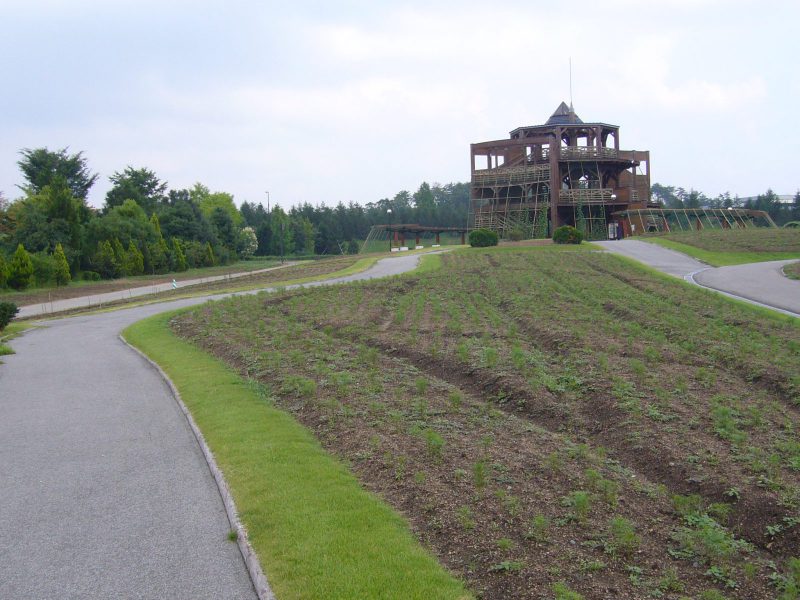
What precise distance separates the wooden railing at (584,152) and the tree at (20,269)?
45.4 m

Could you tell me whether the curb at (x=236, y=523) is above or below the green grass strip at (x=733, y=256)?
below

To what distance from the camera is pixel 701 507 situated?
271 inches

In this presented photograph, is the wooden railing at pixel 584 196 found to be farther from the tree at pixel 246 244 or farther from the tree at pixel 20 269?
the tree at pixel 246 244

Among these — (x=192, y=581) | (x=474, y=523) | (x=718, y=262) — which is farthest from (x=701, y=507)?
(x=718, y=262)

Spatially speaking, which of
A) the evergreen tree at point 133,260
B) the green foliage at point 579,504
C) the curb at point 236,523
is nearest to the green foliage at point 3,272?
the evergreen tree at point 133,260

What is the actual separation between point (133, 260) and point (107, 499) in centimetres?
5749

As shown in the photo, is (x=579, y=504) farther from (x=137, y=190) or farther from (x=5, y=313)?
(x=137, y=190)

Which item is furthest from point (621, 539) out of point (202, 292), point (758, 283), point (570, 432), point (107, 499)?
point (202, 292)

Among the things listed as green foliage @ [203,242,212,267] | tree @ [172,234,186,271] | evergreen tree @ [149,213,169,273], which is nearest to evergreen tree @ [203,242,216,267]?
green foliage @ [203,242,212,267]

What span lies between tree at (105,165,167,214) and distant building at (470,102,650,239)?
4033 centimetres

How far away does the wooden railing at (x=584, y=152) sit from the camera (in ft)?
218

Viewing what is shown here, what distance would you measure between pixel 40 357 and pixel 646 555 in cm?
1742

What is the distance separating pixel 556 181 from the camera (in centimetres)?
6606

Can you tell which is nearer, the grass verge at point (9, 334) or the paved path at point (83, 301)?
the grass verge at point (9, 334)
